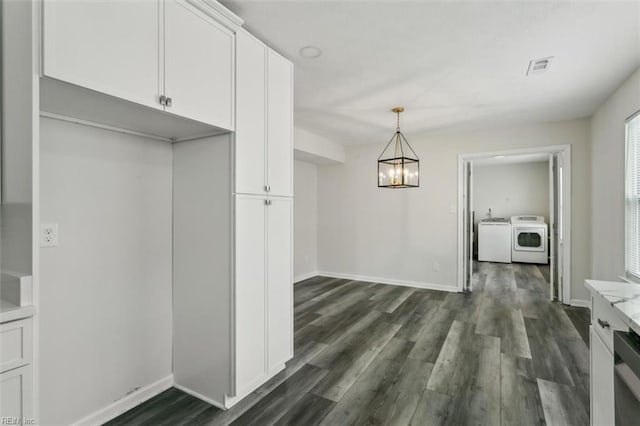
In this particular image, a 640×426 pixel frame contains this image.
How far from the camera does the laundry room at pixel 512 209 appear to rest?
711 centimetres

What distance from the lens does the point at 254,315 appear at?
83.6 inches

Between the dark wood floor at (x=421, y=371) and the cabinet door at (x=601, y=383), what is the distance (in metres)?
0.48

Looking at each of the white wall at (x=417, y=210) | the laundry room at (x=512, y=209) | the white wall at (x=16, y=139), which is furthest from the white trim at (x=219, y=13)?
the laundry room at (x=512, y=209)

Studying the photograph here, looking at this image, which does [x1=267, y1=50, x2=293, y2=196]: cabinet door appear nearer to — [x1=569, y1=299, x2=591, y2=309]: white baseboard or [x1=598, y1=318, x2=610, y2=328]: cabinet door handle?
[x1=598, y1=318, x2=610, y2=328]: cabinet door handle

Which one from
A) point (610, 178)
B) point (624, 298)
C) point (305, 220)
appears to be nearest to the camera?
point (624, 298)

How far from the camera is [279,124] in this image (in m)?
2.37

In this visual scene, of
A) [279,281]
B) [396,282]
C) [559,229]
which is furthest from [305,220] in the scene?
[559,229]

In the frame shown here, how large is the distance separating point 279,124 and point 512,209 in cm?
775

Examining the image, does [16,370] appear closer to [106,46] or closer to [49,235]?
[49,235]

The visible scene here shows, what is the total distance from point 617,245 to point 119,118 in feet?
14.4

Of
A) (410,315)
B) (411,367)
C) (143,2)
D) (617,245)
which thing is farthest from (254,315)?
(617,245)

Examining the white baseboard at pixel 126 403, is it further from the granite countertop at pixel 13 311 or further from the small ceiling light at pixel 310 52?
the small ceiling light at pixel 310 52

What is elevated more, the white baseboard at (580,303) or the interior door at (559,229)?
the interior door at (559,229)

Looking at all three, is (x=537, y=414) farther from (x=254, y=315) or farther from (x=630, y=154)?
(x=630, y=154)
